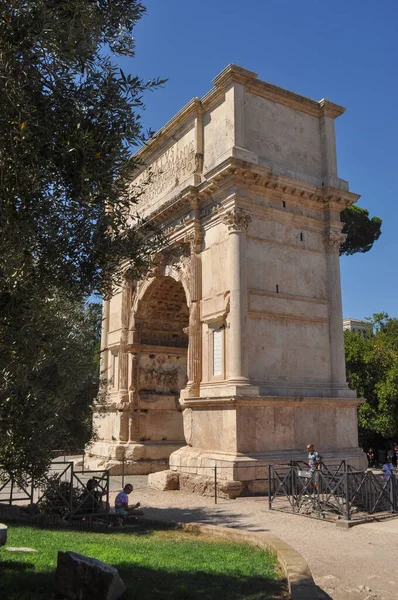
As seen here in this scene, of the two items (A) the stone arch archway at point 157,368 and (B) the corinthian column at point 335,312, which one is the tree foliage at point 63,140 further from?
(A) the stone arch archway at point 157,368

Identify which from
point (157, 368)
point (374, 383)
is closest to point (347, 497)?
point (157, 368)

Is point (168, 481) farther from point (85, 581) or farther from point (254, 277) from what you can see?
point (85, 581)

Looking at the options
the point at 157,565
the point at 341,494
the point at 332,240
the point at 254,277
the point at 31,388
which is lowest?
the point at 157,565

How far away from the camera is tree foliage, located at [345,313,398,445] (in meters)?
23.5

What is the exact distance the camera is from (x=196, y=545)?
7.81 meters

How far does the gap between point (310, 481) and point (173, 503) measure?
3.44 metres

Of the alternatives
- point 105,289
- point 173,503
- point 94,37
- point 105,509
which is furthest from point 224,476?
point 94,37

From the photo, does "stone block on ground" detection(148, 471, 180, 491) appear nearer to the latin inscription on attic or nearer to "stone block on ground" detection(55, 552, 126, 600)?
the latin inscription on attic

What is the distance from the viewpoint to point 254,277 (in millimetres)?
14617

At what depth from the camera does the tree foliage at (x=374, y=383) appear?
23.5 meters

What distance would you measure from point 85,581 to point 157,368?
14957 millimetres

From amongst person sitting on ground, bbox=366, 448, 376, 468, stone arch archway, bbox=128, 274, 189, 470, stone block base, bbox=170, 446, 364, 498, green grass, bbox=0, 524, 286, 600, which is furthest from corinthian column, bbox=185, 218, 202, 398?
person sitting on ground, bbox=366, 448, 376, 468

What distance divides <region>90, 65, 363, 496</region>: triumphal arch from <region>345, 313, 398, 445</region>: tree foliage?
9.32 meters

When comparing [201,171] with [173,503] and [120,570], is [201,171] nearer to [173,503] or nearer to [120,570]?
[173,503]
